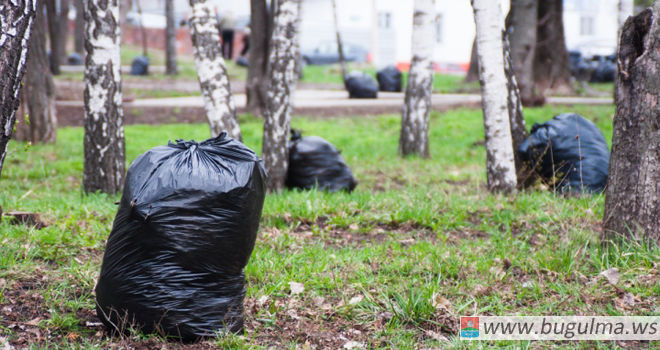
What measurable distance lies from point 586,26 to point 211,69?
3871cm

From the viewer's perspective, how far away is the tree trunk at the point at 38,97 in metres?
8.64

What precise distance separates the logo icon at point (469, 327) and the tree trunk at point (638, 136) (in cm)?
121

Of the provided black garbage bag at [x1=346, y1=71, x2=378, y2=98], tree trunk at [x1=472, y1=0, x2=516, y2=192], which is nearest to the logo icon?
tree trunk at [x1=472, y1=0, x2=516, y2=192]

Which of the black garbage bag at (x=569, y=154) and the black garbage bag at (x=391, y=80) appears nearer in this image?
the black garbage bag at (x=569, y=154)

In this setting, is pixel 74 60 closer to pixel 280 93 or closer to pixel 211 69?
pixel 211 69

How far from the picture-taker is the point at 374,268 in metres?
3.90

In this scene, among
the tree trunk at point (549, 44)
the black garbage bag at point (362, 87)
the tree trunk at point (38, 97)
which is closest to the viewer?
the tree trunk at point (38, 97)

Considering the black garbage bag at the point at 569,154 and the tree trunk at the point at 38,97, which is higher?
the tree trunk at the point at 38,97

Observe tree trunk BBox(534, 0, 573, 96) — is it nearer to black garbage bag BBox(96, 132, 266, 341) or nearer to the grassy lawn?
the grassy lawn

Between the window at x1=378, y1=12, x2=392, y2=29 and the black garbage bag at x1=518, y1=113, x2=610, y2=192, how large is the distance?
32189 millimetres

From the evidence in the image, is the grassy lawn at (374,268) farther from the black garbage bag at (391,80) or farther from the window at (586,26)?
the window at (586,26)

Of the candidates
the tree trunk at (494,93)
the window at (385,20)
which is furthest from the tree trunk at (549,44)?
the window at (385,20)

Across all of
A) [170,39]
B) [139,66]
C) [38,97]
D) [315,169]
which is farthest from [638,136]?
[139,66]

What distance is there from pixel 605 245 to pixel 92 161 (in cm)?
444
